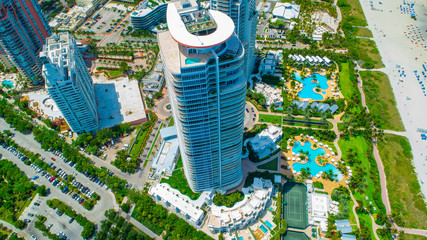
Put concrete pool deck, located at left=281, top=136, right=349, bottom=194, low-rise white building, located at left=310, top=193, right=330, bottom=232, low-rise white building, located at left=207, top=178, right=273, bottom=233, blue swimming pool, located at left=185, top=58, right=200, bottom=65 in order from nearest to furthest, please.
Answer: blue swimming pool, located at left=185, top=58, right=200, bottom=65, low-rise white building, located at left=207, top=178, right=273, bottom=233, low-rise white building, located at left=310, top=193, right=330, bottom=232, concrete pool deck, located at left=281, top=136, right=349, bottom=194

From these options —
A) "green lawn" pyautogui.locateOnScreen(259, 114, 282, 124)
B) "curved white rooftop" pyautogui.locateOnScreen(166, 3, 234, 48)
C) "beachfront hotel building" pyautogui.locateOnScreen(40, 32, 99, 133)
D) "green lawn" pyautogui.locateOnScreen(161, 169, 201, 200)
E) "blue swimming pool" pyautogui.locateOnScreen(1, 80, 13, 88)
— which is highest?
"curved white rooftop" pyautogui.locateOnScreen(166, 3, 234, 48)

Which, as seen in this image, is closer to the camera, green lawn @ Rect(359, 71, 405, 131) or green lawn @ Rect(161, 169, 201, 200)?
green lawn @ Rect(161, 169, 201, 200)

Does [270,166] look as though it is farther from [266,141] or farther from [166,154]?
[166,154]

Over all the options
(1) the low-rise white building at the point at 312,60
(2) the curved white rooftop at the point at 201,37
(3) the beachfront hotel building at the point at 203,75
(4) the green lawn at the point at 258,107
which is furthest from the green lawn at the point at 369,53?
(2) the curved white rooftop at the point at 201,37

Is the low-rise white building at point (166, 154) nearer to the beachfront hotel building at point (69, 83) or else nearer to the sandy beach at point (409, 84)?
the beachfront hotel building at point (69, 83)

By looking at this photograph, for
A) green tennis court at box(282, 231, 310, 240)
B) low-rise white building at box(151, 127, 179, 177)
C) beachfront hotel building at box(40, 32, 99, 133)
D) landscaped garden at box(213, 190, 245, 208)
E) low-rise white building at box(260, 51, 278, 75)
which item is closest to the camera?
green tennis court at box(282, 231, 310, 240)

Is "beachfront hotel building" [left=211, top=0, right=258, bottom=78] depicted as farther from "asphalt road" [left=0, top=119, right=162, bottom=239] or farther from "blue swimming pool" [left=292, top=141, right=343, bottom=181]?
"asphalt road" [left=0, top=119, right=162, bottom=239]

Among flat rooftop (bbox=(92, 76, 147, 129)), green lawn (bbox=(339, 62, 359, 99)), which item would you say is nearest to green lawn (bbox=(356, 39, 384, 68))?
green lawn (bbox=(339, 62, 359, 99))

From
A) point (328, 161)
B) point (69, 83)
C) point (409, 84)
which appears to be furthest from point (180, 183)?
point (409, 84)
